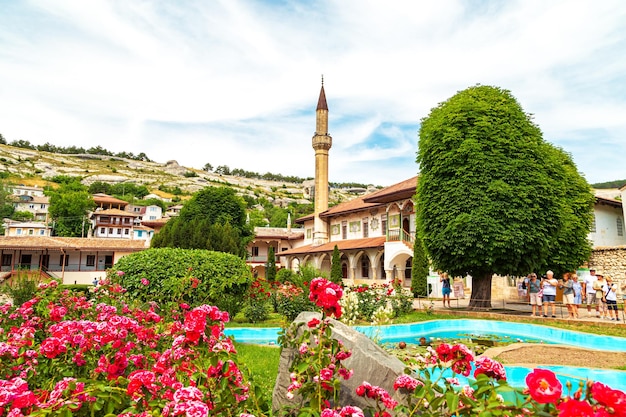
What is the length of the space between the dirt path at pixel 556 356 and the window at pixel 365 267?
22.1 meters

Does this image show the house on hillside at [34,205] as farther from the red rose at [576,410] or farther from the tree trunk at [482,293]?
the red rose at [576,410]

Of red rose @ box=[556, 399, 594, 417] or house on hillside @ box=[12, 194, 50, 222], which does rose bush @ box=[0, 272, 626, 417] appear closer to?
red rose @ box=[556, 399, 594, 417]

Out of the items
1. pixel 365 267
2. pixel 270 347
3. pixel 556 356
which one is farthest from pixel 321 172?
pixel 556 356

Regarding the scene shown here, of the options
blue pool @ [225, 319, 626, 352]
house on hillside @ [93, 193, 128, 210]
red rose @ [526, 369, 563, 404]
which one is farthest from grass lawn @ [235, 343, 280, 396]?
house on hillside @ [93, 193, 128, 210]

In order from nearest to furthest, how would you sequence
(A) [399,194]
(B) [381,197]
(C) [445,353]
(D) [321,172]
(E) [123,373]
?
(C) [445,353] < (E) [123,373] < (A) [399,194] < (B) [381,197] < (D) [321,172]

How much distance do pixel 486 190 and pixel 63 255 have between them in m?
32.9

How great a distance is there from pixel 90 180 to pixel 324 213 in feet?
281

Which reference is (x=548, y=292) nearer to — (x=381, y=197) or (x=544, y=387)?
(x=544, y=387)

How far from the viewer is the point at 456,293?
1705 cm

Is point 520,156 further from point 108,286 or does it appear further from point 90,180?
point 90,180

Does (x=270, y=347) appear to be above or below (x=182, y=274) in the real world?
below

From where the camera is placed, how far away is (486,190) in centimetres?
1330

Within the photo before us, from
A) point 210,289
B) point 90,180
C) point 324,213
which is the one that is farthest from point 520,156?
point 90,180

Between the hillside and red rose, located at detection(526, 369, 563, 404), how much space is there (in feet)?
332
